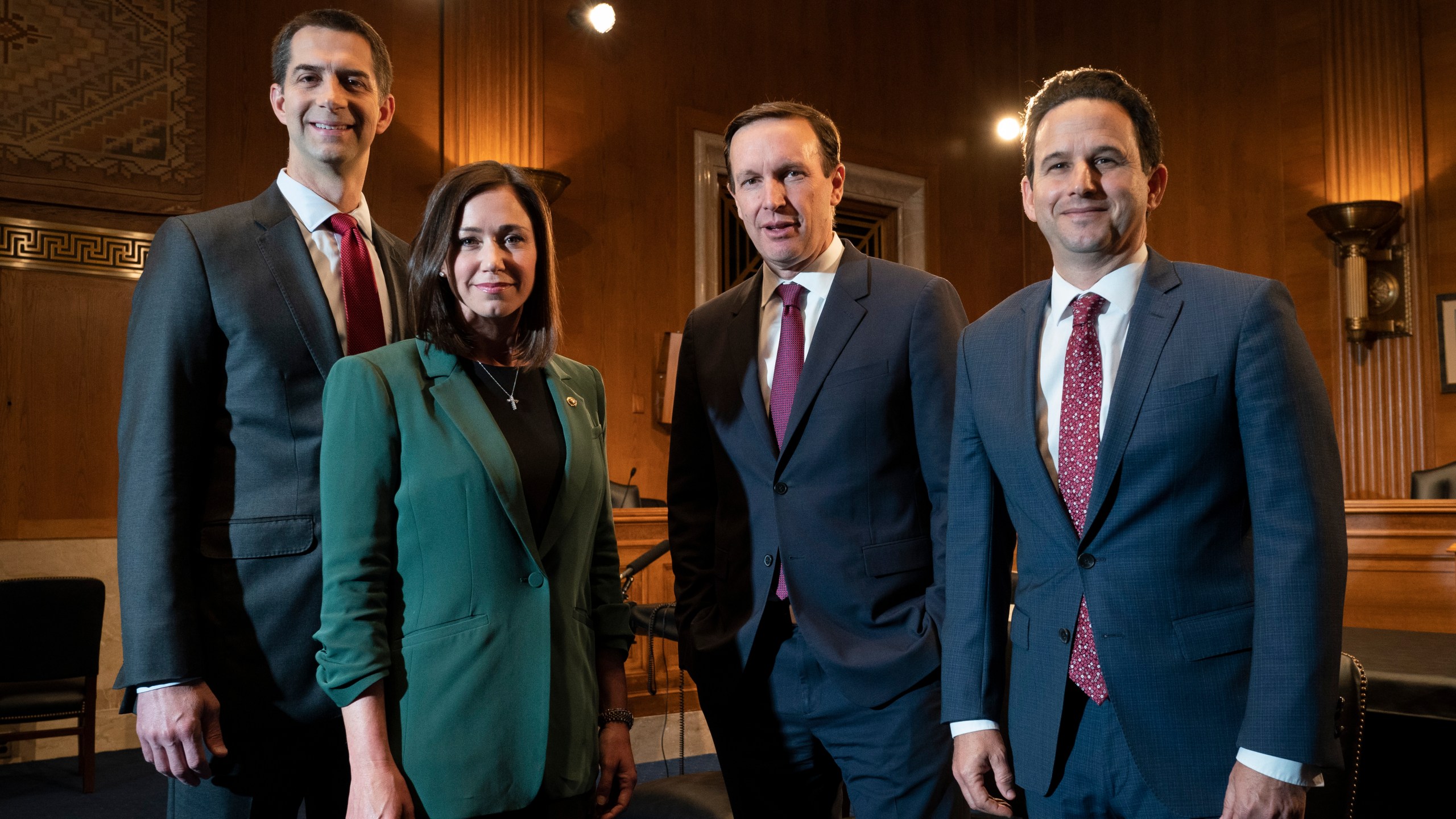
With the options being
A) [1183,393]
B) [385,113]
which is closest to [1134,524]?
[1183,393]

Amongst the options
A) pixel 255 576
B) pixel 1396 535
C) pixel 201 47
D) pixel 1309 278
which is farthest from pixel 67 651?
pixel 1309 278

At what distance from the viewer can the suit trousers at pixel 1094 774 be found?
145 cm

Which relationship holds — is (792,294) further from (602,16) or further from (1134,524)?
(602,16)

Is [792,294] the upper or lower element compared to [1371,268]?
lower

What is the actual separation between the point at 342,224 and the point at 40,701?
3.71 metres

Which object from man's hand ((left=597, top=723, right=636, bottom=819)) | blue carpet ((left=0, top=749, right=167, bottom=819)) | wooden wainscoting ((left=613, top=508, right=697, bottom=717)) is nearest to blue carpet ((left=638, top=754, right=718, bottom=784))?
wooden wainscoting ((left=613, top=508, right=697, bottom=717))

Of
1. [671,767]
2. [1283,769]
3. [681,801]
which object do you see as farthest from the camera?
[671,767]

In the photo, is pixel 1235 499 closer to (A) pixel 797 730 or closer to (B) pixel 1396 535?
(A) pixel 797 730

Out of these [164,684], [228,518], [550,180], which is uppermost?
[550,180]

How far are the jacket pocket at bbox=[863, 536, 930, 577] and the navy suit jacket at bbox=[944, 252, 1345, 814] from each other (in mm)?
285

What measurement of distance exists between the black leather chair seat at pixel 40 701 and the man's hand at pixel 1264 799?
4.67m

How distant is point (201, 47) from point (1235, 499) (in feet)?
18.9

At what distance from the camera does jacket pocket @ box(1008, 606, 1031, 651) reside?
5.21 ft

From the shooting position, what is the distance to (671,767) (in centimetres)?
492
